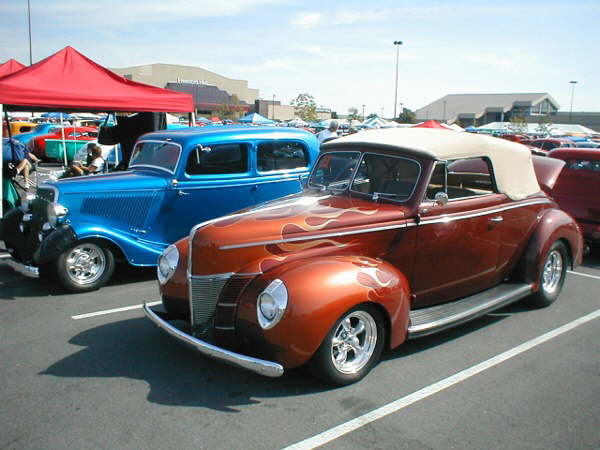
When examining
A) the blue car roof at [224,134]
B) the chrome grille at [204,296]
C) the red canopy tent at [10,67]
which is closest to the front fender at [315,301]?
the chrome grille at [204,296]

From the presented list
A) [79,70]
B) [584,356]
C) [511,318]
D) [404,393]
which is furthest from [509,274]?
[79,70]

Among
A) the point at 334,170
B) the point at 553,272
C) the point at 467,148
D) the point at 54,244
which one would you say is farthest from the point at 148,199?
the point at 553,272

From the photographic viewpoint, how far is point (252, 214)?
4469 mm

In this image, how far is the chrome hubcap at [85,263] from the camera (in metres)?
6.17

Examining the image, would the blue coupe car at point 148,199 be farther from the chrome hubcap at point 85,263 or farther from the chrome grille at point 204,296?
the chrome grille at point 204,296

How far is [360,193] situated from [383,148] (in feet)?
1.58

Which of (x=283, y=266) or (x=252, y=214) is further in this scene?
(x=252, y=214)

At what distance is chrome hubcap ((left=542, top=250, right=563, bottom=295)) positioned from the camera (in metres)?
5.95

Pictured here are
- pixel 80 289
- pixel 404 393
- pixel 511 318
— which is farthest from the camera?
pixel 80 289

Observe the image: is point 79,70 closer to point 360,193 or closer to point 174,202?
point 174,202

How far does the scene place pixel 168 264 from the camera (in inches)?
181

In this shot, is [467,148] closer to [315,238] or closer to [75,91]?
[315,238]

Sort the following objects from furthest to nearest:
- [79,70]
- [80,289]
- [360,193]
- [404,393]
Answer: [79,70]
[80,289]
[360,193]
[404,393]

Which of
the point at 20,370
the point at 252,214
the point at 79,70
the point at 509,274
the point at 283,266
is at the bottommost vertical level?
the point at 20,370
